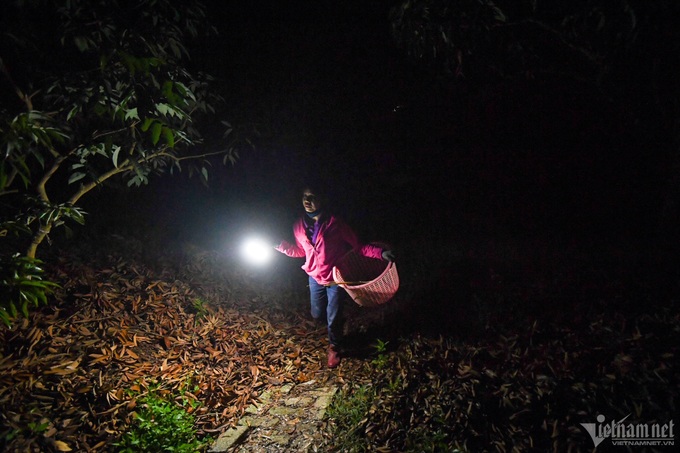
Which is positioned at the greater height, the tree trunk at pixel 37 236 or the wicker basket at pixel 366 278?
the tree trunk at pixel 37 236

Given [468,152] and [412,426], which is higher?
[468,152]

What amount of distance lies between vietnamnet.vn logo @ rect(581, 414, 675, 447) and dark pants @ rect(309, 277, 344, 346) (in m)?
2.82

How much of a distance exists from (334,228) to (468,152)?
486 centimetres

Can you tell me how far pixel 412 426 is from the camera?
3.30m

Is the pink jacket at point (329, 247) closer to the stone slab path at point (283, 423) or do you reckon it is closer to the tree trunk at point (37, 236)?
the stone slab path at point (283, 423)

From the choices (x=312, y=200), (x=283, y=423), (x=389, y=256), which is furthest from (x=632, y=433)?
(x=312, y=200)

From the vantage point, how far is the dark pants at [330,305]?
4727mm

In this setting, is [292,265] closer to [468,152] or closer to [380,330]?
[380,330]

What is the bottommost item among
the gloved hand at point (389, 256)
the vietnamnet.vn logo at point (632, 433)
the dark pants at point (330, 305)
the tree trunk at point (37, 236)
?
the vietnamnet.vn logo at point (632, 433)

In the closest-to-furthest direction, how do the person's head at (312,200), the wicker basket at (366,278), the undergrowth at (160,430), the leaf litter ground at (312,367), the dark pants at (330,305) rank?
the leaf litter ground at (312,367)
the undergrowth at (160,430)
the wicker basket at (366,278)
the person's head at (312,200)
the dark pants at (330,305)

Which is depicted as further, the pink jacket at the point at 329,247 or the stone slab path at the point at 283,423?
the pink jacket at the point at 329,247

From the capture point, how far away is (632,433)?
2.53m

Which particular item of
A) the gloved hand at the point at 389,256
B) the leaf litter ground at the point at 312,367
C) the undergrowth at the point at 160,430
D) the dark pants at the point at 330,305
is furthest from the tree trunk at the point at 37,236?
the gloved hand at the point at 389,256

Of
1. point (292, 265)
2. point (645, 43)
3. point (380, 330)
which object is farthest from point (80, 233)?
point (645, 43)
